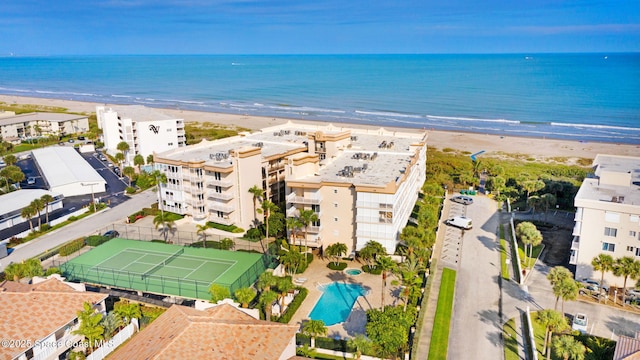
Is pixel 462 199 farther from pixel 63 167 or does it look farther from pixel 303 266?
pixel 63 167

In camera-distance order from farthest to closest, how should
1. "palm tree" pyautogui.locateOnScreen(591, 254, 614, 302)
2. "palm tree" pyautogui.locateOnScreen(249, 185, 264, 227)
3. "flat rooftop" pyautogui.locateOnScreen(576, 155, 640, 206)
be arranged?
"palm tree" pyautogui.locateOnScreen(249, 185, 264, 227) < "flat rooftop" pyautogui.locateOnScreen(576, 155, 640, 206) < "palm tree" pyautogui.locateOnScreen(591, 254, 614, 302)

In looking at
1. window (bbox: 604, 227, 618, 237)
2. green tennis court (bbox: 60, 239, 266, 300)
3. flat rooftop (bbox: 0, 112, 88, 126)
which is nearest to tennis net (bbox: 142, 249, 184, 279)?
green tennis court (bbox: 60, 239, 266, 300)

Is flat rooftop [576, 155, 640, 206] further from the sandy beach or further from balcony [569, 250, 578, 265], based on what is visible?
the sandy beach

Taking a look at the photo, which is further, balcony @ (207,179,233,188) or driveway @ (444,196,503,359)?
balcony @ (207,179,233,188)

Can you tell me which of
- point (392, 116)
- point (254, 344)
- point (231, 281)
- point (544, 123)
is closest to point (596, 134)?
point (544, 123)

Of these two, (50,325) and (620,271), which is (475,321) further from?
(50,325)
